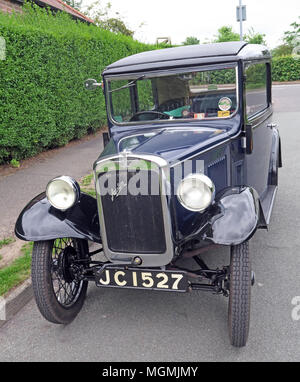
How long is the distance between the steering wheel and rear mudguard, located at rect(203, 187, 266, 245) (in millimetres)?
1151

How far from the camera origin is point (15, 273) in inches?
131

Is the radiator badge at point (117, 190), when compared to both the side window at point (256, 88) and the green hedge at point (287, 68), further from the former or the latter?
the green hedge at point (287, 68)

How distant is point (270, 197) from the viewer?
13.7 feet

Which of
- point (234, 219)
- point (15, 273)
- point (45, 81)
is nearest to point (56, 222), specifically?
point (15, 273)

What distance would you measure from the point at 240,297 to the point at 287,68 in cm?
2762

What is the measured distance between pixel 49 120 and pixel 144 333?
17.4 ft

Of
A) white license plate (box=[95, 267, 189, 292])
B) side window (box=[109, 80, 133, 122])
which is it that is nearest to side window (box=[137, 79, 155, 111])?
side window (box=[109, 80, 133, 122])

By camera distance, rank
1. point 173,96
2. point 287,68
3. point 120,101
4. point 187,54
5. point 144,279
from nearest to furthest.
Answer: point 144,279 → point 187,54 → point 173,96 → point 120,101 → point 287,68

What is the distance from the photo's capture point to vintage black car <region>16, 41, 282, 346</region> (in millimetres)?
2402

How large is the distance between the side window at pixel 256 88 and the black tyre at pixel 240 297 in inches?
60.3

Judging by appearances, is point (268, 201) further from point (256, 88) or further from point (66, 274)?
point (66, 274)

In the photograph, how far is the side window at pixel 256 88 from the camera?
3413 millimetres

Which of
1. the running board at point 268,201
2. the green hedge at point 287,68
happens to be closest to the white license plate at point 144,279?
the running board at point 268,201

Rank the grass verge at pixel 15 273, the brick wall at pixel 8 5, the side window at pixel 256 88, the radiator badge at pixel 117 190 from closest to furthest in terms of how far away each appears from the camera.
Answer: the radiator badge at pixel 117 190
the grass verge at pixel 15 273
the side window at pixel 256 88
the brick wall at pixel 8 5
